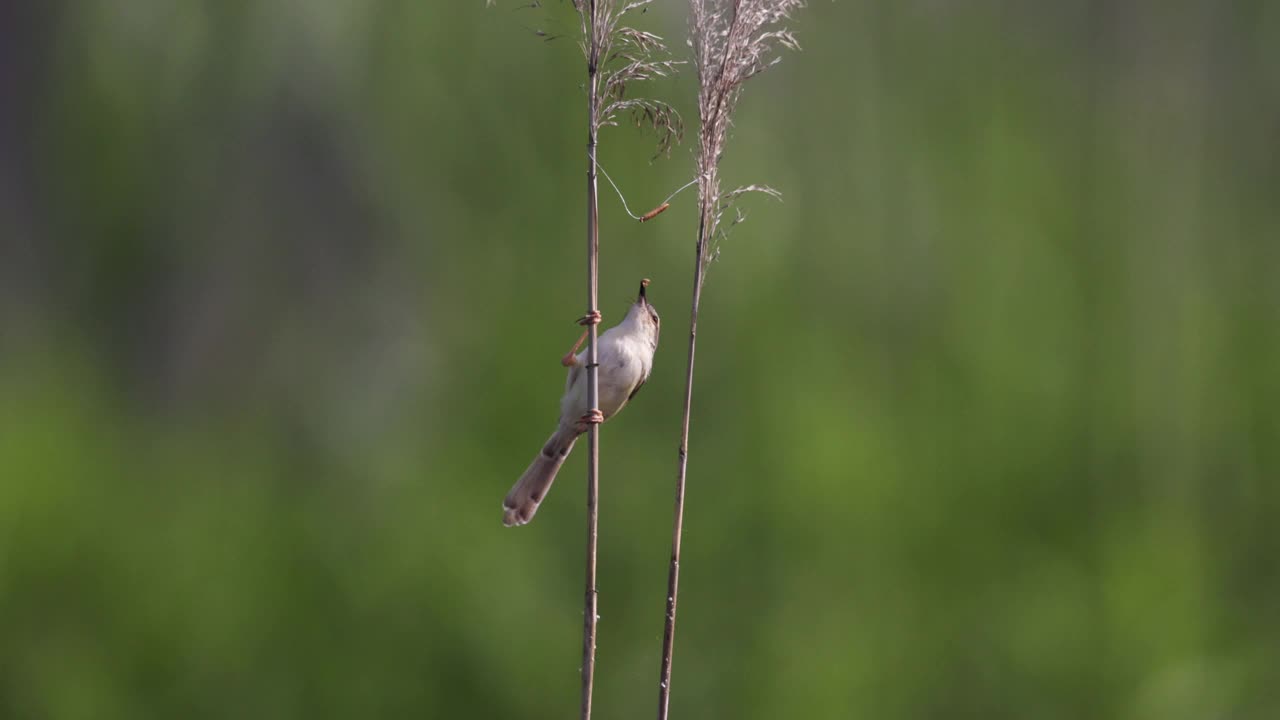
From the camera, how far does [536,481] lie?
124 centimetres

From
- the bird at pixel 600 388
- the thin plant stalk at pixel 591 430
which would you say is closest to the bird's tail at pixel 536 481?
the bird at pixel 600 388

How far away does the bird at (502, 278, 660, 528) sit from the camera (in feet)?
3.98

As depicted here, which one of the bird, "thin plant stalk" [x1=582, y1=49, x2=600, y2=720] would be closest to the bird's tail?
the bird

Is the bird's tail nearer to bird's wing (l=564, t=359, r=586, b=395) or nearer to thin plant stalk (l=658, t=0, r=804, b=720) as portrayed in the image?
bird's wing (l=564, t=359, r=586, b=395)

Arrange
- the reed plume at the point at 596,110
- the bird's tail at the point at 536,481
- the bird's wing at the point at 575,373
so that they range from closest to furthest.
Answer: the reed plume at the point at 596,110
the bird's tail at the point at 536,481
the bird's wing at the point at 575,373

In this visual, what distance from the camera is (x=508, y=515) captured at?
118 cm

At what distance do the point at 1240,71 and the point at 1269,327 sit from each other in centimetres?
60

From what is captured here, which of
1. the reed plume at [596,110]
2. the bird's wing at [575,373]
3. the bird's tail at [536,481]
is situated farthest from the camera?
the bird's wing at [575,373]

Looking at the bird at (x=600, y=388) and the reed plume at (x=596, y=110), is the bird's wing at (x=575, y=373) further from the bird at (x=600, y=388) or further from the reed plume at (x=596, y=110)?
the reed plume at (x=596, y=110)

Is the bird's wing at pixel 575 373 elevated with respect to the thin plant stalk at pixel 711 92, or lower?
lower

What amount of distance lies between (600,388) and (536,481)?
→ 0.59ft

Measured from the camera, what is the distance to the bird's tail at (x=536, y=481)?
1190 mm

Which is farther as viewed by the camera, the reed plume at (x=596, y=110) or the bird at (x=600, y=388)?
the bird at (x=600, y=388)

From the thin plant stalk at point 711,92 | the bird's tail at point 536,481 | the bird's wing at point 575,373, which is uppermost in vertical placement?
the thin plant stalk at point 711,92
